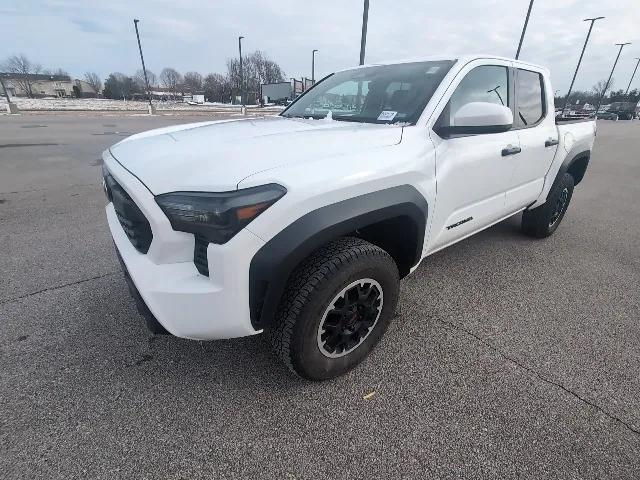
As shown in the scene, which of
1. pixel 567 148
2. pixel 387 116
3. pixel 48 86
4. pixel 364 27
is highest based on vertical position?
pixel 364 27

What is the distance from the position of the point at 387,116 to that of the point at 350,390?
1725 millimetres

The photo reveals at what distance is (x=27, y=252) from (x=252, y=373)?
2961 mm

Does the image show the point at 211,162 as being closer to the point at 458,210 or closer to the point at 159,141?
the point at 159,141

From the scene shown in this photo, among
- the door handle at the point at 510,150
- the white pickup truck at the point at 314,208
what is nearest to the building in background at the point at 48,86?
the white pickup truck at the point at 314,208

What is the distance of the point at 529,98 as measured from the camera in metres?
3.29

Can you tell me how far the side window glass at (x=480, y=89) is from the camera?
2.35 metres

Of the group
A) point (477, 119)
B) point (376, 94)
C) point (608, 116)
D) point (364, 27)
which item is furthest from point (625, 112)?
point (477, 119)

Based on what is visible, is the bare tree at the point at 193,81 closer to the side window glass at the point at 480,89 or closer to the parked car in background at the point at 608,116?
the parked car in background at the point at 608,116

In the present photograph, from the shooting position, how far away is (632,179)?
8414 mm

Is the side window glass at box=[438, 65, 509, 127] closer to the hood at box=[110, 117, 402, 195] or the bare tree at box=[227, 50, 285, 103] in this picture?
the hood at box=[110, 117, 402, 195]

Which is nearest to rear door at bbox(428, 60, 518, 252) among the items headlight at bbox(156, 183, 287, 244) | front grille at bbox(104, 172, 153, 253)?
headlight at bbox(156, 183, 287, 244)

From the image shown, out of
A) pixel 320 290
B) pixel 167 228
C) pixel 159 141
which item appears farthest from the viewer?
pixel 159 141

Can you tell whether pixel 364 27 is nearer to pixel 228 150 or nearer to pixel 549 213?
pixel 549 213

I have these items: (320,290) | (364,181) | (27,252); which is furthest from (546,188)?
(27,252)
